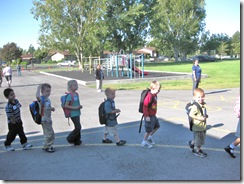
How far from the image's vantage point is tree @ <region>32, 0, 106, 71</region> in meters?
42.4

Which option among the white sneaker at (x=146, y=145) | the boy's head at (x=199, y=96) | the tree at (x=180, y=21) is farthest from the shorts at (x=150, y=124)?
the tree at (x=180, y=21)

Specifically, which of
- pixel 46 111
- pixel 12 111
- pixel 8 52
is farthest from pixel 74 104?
pixel 8 52

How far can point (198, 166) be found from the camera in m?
4.41

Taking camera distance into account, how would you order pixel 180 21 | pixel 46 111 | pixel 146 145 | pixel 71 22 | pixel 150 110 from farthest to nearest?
pixel 180 21 < pixel 71 22 < pixel 146 145 < pixel 150 110 < pixel 46 111

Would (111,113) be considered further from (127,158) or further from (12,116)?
(12,116)

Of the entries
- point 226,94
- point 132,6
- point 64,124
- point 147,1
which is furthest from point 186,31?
point 64,124

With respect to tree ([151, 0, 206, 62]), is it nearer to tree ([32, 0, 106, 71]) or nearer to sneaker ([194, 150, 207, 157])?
tree ([32, 0, 106, 71])

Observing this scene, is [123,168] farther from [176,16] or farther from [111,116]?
[176,16]

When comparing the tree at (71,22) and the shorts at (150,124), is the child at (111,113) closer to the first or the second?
the shorts at (150,124)

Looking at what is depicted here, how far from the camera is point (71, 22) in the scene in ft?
142

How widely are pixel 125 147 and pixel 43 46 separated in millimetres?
43523

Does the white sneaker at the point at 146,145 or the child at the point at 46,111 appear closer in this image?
the child at the point at 46,111

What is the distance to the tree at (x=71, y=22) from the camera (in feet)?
139

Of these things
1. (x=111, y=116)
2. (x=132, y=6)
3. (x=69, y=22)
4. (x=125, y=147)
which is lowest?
(x=125, y=147)
